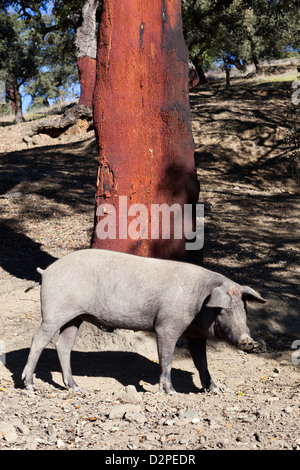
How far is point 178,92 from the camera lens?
6.35m

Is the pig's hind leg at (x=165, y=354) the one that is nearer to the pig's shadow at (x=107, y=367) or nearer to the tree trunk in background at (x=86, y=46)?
the pig's shadow at (x=107, y=367)

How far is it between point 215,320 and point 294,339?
7.43 feet

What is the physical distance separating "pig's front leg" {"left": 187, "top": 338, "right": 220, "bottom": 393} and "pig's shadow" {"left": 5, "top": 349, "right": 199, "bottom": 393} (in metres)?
0.25

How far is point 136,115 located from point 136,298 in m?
2.42

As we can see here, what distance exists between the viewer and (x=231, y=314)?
4.56 meters

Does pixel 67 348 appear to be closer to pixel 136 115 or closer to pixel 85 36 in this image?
pixel 136 115

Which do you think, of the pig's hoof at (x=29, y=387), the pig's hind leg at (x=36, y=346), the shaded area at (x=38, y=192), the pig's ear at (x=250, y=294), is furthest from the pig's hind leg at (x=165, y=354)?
the shaded area at (x=38, y=192)

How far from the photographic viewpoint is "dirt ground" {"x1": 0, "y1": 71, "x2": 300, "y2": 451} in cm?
387

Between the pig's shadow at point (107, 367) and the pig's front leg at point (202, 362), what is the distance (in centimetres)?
25

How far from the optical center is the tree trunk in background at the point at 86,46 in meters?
21.3

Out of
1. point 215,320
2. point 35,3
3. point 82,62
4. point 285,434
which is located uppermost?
point 35,3

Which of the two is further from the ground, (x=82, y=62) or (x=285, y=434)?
(x=82, y=62)
